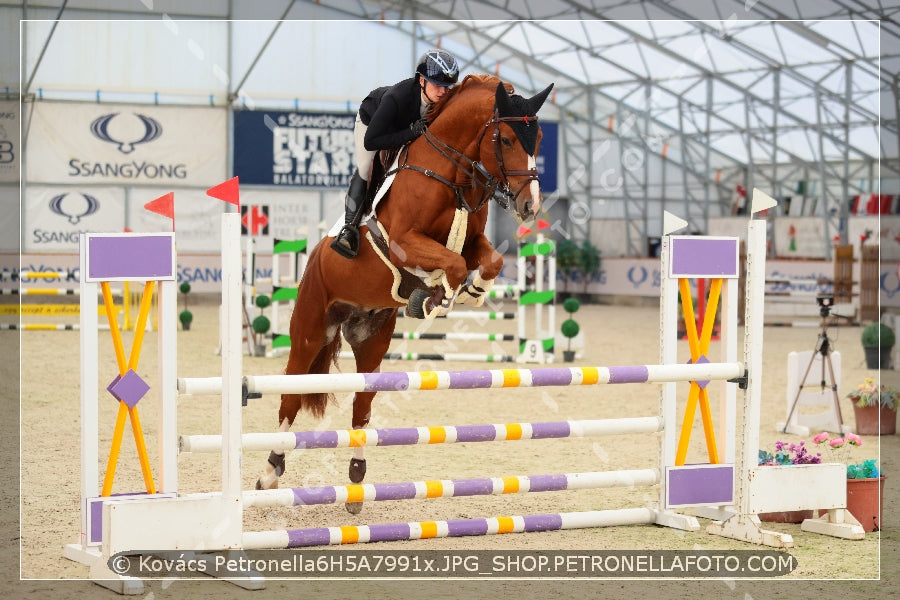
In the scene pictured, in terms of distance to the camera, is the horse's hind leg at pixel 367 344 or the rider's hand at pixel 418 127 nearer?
the rider's hand at pixel 418 127

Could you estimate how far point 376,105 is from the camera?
14.0ft

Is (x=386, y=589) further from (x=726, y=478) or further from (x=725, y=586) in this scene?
(x=726, y=478)

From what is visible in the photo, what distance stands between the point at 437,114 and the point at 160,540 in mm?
1950

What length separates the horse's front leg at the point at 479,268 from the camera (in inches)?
156

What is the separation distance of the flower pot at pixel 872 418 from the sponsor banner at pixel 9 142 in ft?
56.9

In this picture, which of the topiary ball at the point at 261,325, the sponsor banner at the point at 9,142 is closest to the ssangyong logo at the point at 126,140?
the sponsor banner at the point at 9,142

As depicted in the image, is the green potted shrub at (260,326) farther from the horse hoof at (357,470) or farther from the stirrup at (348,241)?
the stirrup at (348,241)

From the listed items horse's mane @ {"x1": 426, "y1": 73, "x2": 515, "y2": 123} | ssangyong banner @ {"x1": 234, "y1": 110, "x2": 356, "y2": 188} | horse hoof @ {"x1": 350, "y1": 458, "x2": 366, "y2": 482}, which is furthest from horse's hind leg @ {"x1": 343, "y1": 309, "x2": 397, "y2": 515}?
ssangyong banner @ {"x1": 234, "y1": 110, "x2": 356, "y2": 188}

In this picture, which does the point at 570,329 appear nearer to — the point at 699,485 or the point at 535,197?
the point at 699,485

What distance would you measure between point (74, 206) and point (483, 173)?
716 inches

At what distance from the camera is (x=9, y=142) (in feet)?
66.1

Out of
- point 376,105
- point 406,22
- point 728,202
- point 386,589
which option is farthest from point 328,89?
point 386,589

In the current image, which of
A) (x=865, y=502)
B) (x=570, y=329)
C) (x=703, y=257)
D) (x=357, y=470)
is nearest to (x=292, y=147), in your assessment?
(x=570, y=329)

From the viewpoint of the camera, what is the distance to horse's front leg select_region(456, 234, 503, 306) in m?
3.97
